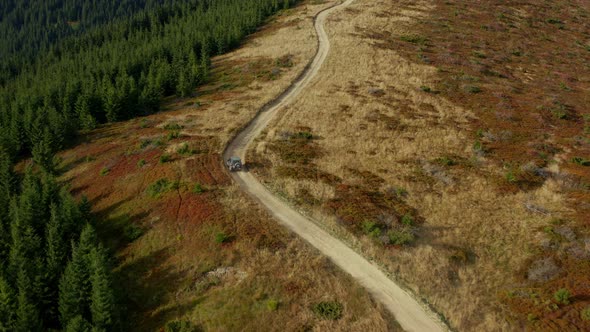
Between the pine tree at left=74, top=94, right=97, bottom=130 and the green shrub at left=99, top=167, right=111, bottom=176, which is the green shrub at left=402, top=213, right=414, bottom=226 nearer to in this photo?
the green shrub at left=99, top=167, right=111, bottom=176

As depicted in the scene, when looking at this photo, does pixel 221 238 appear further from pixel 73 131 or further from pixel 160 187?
pixel 73 131

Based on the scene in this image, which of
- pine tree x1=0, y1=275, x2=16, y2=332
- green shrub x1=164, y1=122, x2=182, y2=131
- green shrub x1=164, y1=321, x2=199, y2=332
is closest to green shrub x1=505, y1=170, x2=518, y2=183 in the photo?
green shrub x1=164, y1=321, x2=199, y2=332

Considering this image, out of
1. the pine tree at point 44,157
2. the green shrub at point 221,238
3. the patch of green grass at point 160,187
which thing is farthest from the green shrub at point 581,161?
the pine tree at point 44,157

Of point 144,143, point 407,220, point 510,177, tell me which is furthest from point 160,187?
point 510,177

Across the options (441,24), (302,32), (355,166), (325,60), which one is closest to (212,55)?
(302,32)

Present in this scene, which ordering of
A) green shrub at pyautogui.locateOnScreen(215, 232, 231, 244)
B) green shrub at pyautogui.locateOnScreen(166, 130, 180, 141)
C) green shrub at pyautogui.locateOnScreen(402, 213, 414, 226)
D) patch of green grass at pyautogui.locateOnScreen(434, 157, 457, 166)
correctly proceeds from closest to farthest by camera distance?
green shrub at pyautogui.locateOnScreen(215, 232, 231, 244)
green shrub at pyautogui.locateOnScreen(402, 213, 414, 226)
patch of green grass at pyautogui.locateOnScreen(434, 157, 457, 166)
green shrub at pyautogui.locateOnScreen(166, 130, 180, 141)

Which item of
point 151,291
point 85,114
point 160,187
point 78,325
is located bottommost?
point 85,114

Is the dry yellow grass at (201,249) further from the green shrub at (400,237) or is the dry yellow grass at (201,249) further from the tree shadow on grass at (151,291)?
the green shrub at (400,237)
